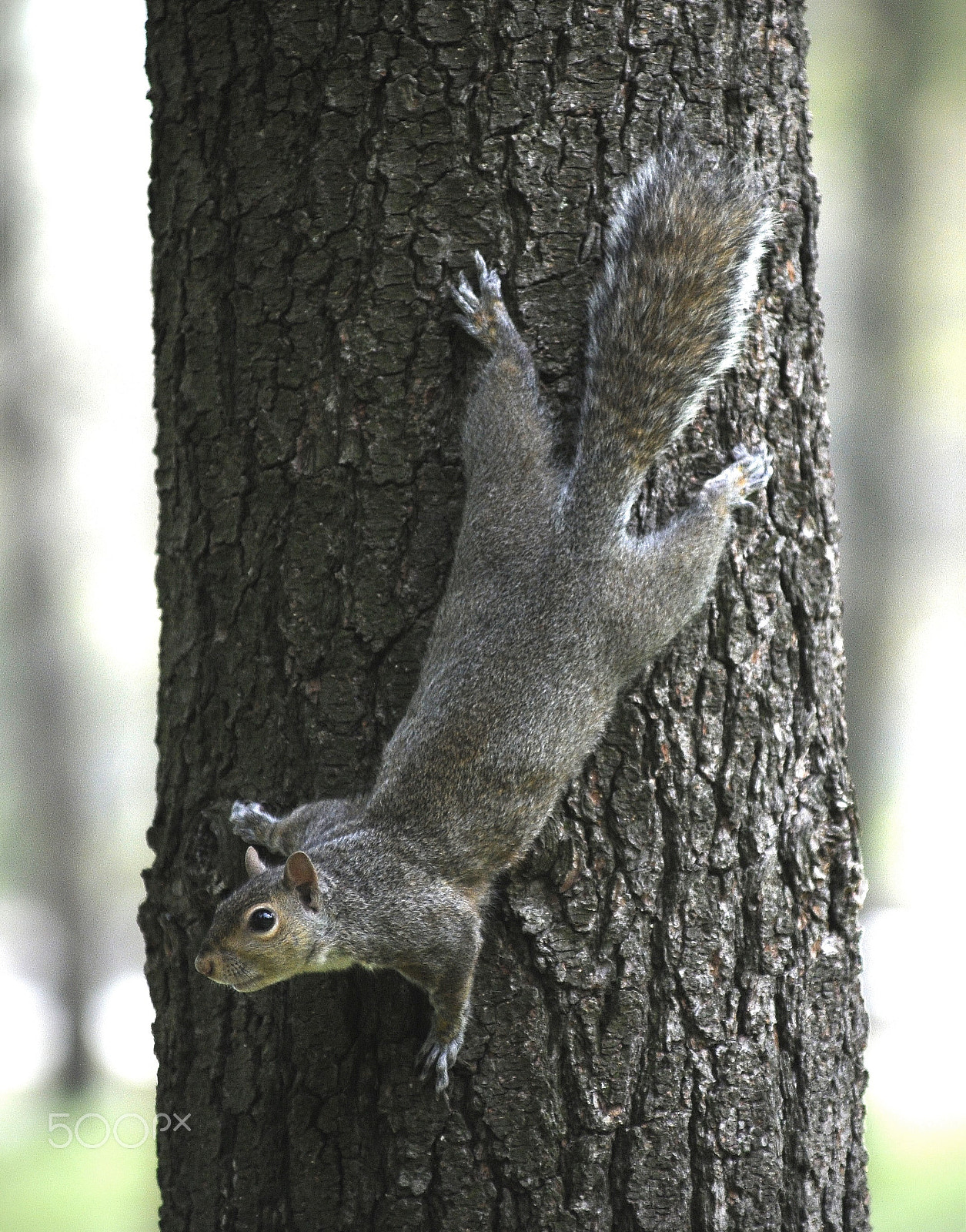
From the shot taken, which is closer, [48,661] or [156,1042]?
[156,1042]

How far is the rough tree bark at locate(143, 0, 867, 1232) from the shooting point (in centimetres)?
189

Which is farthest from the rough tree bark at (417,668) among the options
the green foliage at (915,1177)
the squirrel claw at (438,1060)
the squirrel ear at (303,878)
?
the green foliage at (915,1177)

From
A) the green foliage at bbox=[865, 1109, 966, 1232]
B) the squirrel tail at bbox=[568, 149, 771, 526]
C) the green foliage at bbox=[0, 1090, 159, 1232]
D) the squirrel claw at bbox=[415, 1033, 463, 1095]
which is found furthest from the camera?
the green foliage at bbox=[0, 1090, 159, 1232]

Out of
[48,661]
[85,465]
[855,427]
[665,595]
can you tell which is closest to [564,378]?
[665,595]

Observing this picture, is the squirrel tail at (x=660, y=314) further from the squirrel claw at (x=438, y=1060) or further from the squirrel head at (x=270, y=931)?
the squirrel claw at (x=438, y=1060)

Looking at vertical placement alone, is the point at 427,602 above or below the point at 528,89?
below

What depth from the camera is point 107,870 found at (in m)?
9.38

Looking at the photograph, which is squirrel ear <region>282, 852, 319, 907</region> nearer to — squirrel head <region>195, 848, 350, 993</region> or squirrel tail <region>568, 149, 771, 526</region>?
squirrel head <region>195, 848, 350, 993</region>

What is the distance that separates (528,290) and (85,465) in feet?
25.9

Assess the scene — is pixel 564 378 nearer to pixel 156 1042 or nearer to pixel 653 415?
pixel 653 415

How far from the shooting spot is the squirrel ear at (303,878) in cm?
186

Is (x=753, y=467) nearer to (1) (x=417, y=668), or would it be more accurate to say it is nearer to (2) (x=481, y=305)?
(2) (x=481, y=305)

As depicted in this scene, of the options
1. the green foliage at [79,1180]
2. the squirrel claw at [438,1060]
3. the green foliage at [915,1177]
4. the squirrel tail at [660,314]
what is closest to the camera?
the squirrel claw at [438,1060]

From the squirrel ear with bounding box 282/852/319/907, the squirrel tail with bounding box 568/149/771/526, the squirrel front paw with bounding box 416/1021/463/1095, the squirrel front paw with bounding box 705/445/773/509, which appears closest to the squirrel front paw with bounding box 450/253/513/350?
the squirrel tail with bounding box 568/149/771/526
